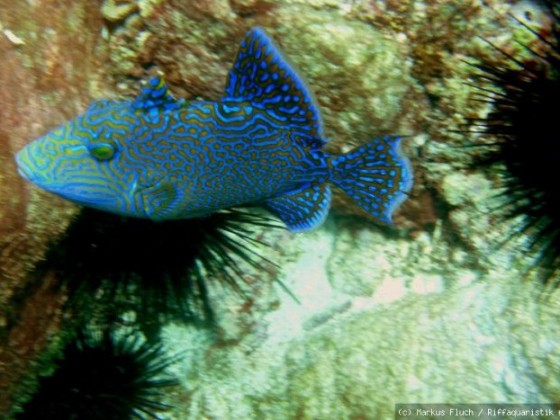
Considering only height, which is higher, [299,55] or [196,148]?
[299,55]

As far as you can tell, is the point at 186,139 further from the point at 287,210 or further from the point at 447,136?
the point at 447,136

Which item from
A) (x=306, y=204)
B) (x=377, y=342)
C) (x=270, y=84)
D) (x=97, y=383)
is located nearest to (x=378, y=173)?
(x=306, y=204)

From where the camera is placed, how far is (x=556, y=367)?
3.40m

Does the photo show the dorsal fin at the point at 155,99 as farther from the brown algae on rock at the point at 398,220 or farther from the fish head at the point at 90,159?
the brown algae on rock at the point at 398,220

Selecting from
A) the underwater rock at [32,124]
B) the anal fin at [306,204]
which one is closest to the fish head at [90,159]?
the underwater rock at [32,124]

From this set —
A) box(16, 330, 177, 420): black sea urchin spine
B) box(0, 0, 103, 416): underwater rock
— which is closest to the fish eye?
box(0, 0, 103, 416): underwater rock

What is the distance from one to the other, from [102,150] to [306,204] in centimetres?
144

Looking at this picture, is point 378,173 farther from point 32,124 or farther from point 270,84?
point 32,124

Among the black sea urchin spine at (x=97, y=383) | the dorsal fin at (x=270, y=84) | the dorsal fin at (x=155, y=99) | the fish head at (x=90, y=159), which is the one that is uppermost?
the dorsal fin at (x=270, y=84)

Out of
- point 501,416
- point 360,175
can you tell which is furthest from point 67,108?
point 501,416

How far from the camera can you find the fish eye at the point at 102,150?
2.73 m

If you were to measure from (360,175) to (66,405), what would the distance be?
3051 millimetres

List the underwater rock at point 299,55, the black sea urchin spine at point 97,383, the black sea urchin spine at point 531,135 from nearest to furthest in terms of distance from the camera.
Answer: the black sea urchin spine at point 531,135 < the underwater rock at point 299,55 < the black sea urchin spine at point 97,383

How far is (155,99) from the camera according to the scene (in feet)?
9.20
